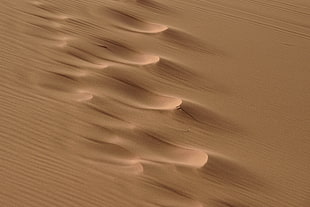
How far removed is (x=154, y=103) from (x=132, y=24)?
1.00 m

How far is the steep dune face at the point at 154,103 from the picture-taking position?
277cm

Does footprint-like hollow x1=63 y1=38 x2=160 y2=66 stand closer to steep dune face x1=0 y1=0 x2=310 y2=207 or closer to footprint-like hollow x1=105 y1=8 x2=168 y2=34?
steep dune face x1=0 y1=0 x2=310 y2=207

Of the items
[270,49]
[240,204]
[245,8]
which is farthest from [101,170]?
[245,8]

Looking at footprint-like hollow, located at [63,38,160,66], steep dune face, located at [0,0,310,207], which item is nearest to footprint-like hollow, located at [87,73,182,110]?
steep dune face, located at [0,0,310,207]

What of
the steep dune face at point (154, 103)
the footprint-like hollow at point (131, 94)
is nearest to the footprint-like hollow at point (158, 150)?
the steep dune face at point (154, 103)

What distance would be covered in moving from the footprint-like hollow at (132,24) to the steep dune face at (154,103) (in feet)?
0.04

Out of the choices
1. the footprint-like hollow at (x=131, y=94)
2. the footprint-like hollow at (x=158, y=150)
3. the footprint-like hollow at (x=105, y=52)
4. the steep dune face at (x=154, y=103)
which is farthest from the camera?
the footprint-like hollow at (x=105, y=52)

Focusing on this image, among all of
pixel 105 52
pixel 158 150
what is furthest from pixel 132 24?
pixel 158 150

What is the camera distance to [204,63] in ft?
12.3

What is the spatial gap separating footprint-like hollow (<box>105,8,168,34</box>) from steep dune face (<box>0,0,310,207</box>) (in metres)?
0.01

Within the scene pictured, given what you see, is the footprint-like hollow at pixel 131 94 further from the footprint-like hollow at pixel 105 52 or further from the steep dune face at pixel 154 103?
the footprint-like hollow at pixel 105 52

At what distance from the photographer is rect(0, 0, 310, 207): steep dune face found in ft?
9.10

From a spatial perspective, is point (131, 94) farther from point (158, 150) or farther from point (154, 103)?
point (158, 150)

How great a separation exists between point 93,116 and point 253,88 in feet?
3.44
